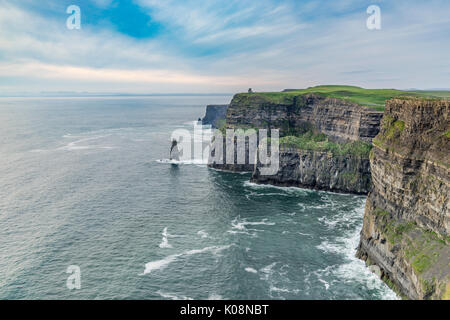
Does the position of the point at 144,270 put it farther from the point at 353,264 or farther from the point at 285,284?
the point at 353,264

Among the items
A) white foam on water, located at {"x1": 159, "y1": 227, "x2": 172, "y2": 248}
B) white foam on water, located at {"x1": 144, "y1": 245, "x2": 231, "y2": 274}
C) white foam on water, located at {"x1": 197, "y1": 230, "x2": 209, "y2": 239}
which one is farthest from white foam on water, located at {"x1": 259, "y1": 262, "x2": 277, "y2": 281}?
white foam on water, located at {"x1": 159, "y1": 227, "x2": 172, "y2": 248}

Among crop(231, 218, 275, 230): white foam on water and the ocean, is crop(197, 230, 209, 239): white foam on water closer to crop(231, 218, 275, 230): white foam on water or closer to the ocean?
the ocean

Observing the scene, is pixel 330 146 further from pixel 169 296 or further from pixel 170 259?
pixel 169 296

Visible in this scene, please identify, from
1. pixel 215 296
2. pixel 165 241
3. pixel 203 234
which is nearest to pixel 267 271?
pixel 215 296

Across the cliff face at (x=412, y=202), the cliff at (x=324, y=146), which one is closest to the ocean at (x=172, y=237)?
the cliff at (x=324, y=146)
